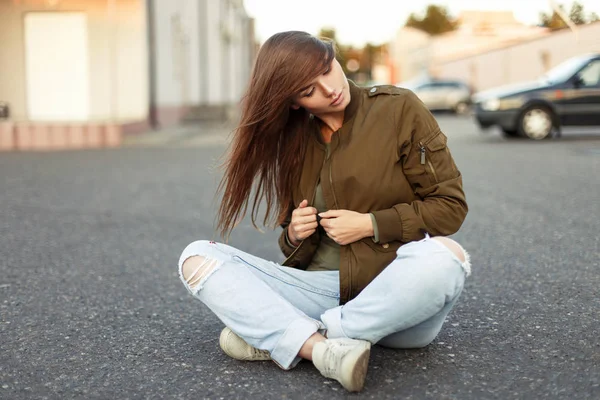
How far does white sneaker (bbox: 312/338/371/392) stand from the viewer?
2.45 meters

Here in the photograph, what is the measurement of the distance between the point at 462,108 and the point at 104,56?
17189 millimetres

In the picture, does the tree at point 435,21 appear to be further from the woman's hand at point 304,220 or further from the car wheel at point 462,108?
the woman's hand at point 304,220

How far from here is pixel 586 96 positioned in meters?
14.2

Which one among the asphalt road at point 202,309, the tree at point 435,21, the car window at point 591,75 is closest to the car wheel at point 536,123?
the car window at point 591,75

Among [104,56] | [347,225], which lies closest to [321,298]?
[347,225]

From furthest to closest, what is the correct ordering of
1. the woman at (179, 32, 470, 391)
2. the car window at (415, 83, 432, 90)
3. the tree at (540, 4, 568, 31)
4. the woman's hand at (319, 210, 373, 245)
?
the car window at (415, 83, 432, 90), the tree at (540, 4, 568, 31), the woman's hand at (319, 210, 373, 245), the woman at (179, 32, 470, 391)

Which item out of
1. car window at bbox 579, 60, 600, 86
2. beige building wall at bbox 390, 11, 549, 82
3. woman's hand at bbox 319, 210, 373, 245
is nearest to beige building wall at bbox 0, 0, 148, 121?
car window at bbox 579, 60, 600, 86

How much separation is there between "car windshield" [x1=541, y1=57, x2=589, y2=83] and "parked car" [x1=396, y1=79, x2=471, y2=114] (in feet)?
53.4

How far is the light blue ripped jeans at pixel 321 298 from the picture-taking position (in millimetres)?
2508

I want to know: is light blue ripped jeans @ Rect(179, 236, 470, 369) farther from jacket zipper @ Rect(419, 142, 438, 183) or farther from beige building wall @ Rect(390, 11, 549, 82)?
beige building wall @ Rect(390, 11, 549, 82)

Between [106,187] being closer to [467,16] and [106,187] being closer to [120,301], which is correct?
[120,301]

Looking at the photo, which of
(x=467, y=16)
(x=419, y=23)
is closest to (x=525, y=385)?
(x=467, y=16)

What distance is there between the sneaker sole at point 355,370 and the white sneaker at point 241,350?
0.47 metres

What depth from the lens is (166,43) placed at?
2244cm
